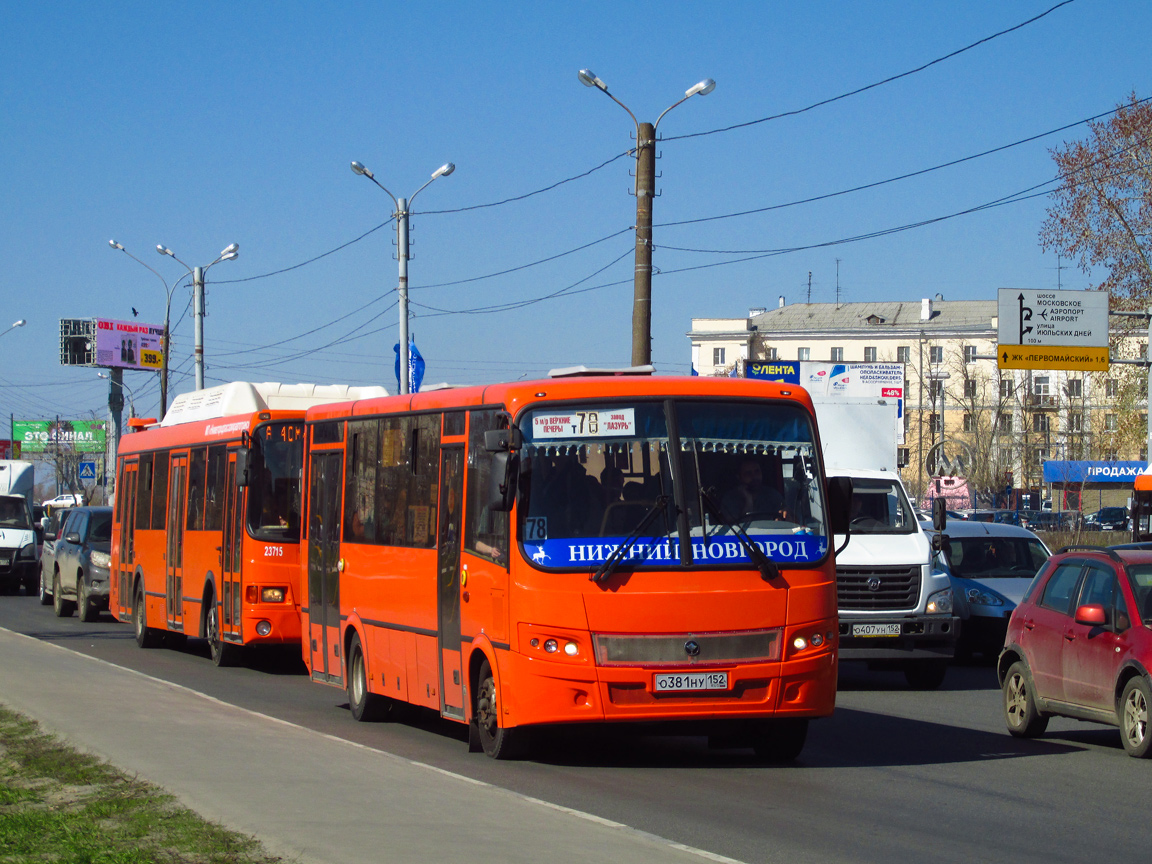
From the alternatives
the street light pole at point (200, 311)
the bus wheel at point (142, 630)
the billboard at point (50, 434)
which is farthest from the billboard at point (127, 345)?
the bus wheel at point (142, 630)

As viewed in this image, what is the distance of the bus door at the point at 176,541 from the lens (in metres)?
20.8

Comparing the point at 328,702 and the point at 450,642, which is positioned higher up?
the point at 450,642

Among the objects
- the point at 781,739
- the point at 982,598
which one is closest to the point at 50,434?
the point at 982,598

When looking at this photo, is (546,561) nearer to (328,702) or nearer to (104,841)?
(104,841)

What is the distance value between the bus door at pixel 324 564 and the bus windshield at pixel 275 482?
2.87 meters

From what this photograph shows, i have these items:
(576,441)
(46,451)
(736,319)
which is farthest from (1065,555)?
(46,451)

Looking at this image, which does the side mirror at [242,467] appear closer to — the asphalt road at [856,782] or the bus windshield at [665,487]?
the asphalt road at [856,782]

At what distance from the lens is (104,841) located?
704 centimetres

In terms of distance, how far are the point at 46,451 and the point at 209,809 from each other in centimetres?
14472

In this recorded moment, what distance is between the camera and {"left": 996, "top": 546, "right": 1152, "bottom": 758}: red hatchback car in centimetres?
1148

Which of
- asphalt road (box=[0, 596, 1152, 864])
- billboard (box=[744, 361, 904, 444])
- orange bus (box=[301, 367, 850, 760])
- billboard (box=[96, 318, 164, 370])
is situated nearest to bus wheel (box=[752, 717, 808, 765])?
orange bus (box=[301, 367, 850, 760])

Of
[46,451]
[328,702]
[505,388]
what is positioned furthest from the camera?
[46,451]

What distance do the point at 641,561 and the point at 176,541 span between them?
12291mm

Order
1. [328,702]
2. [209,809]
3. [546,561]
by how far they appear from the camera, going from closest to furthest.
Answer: [209,809], [546,561], [328,702]
